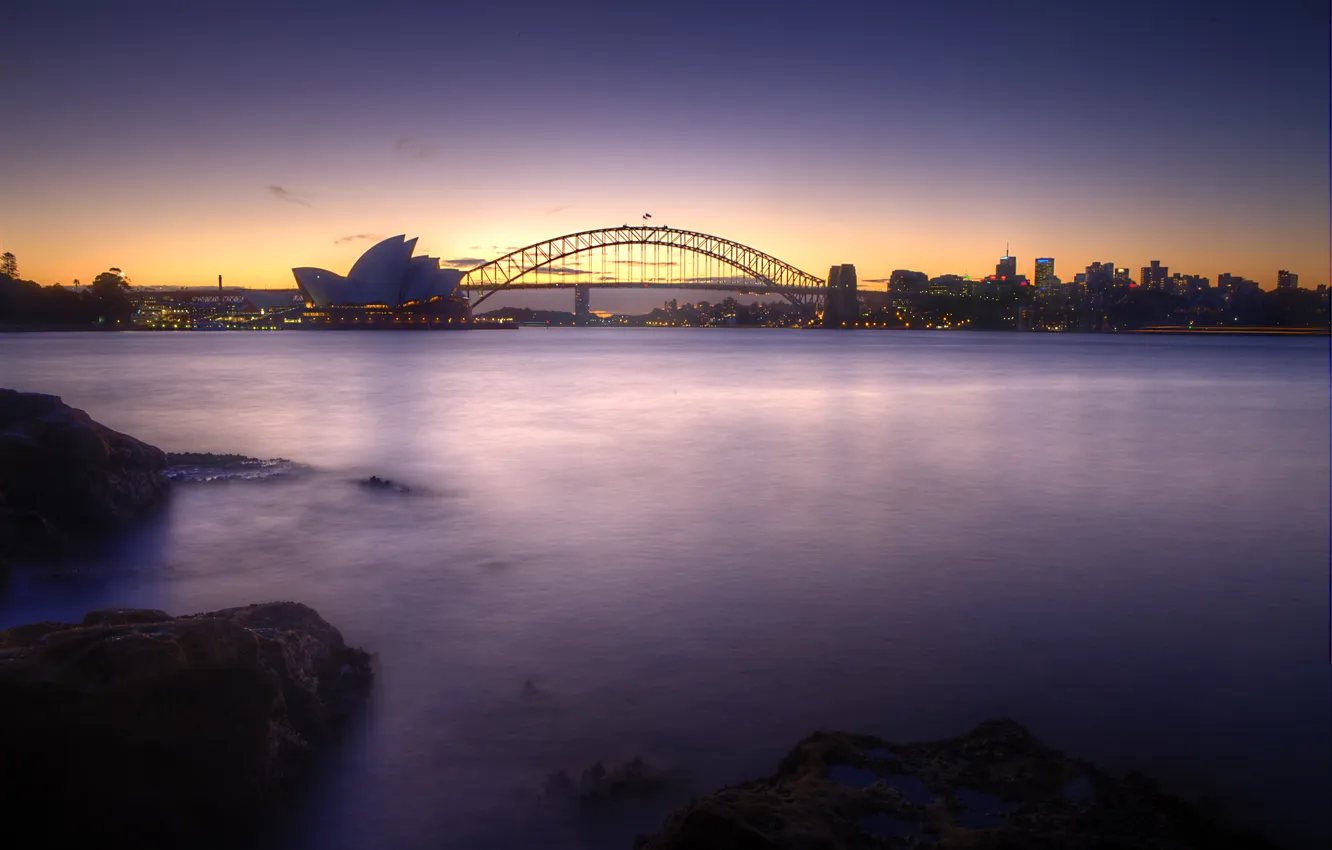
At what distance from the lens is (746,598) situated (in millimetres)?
5332

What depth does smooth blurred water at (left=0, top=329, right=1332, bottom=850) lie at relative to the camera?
11.0 ft

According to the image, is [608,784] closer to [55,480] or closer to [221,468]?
[55,480]

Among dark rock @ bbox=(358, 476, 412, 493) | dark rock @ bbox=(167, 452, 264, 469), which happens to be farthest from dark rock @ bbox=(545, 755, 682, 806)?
dark rock @ bbox=(167, 452, 264, 469)

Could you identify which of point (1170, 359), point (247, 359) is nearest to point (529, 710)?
point (247, 359)

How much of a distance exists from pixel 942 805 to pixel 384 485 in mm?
7754

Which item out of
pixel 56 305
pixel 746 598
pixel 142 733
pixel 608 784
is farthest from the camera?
pixel 56 305

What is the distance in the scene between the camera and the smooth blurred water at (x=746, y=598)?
132 inches

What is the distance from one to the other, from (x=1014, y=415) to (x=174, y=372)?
2753 cm

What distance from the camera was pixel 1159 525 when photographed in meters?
7.54

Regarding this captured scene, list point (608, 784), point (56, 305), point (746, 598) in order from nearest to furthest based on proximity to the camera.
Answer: point (608, 784), point (746, 598), point (56, 305)

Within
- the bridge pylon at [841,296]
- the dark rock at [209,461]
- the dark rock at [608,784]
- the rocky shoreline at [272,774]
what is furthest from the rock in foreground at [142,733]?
the bridge pylon at [841,296]

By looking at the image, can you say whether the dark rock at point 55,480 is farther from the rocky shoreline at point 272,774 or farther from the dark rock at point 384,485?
the rocky shoreline at point 272,774

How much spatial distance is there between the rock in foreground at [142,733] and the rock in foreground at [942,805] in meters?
1.42

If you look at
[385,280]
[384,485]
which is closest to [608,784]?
[384,485]
